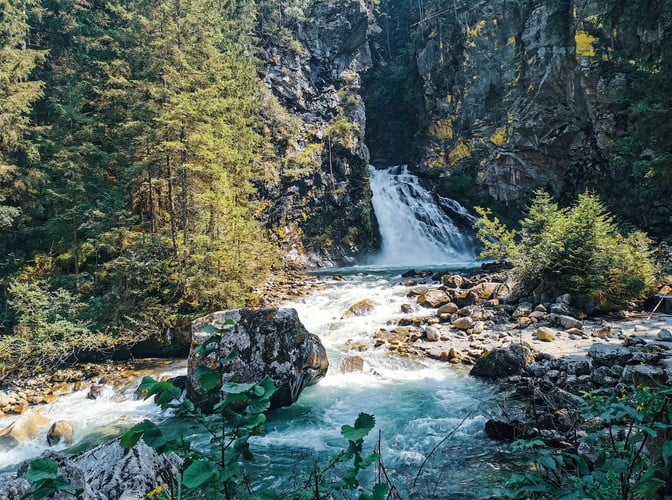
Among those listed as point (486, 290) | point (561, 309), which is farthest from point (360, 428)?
point (486, 290)

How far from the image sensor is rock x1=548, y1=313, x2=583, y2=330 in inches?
356

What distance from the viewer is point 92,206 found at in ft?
38.1

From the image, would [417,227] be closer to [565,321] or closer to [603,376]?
[565,321]

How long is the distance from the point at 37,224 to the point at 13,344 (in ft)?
19.7

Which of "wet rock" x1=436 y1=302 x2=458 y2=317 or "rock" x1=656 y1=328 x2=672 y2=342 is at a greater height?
"rock" x1=656 y1=328 x2=672 y2=342

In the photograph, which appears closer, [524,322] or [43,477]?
[43,477]

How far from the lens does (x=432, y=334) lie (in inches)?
379

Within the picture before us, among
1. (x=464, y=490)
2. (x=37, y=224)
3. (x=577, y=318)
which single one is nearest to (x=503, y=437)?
(x=464, y=490)

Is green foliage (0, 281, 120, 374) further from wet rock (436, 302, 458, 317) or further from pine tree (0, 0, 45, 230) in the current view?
wet rock (436, 302, 458, 317)

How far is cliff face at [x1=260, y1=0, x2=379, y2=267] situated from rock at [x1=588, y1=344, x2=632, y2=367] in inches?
757

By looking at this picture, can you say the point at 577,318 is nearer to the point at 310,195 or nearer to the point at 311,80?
the point at 310,195

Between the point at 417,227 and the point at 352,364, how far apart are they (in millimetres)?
18559

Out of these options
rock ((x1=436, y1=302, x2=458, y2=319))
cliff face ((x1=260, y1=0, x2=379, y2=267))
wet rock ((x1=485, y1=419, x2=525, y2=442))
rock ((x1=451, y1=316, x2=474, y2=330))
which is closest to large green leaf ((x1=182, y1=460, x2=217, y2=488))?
wet rock ((x1=485, y1=419, x2=525, y2=442))

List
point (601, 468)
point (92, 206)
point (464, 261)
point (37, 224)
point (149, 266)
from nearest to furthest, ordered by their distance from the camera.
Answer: point (601, 468)
point (149, 266)
point (92, 206)
point (37, 224)
point (464, 261)
